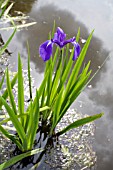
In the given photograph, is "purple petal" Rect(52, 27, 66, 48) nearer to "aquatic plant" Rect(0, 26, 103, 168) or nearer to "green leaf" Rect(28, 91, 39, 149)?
"aquatic plant" Rect(0, 26, 103, 168)

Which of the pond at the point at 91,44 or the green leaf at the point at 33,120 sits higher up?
the green leaf at the point at 33,120

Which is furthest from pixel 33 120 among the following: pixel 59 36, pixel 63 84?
pixel 59 36

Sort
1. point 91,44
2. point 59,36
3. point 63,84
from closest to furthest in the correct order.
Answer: point 59,36 → point 63,84 → point 91,44

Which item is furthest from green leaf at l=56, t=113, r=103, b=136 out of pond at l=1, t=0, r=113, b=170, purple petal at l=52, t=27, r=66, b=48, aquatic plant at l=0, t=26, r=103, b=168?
purple petal at l=52, t=27, r=66, b=48

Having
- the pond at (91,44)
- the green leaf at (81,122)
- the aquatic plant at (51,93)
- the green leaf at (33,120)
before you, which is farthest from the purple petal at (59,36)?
the pond at (91,44)

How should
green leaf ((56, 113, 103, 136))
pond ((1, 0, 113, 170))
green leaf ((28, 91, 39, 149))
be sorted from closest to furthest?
green leaf ((28, 91, 39, 149)) → green leaf ((56, 113, 103, 136)) → pond ((1, 0, 113, 170))

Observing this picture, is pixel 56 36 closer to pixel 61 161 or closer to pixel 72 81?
pixel 72 81

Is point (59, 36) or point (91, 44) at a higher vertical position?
point (59, 36)

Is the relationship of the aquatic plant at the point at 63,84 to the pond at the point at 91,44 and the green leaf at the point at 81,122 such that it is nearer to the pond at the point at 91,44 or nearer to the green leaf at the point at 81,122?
the green leaf at the point at 81,122

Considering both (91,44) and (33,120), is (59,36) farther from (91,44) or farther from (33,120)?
(91,44)
